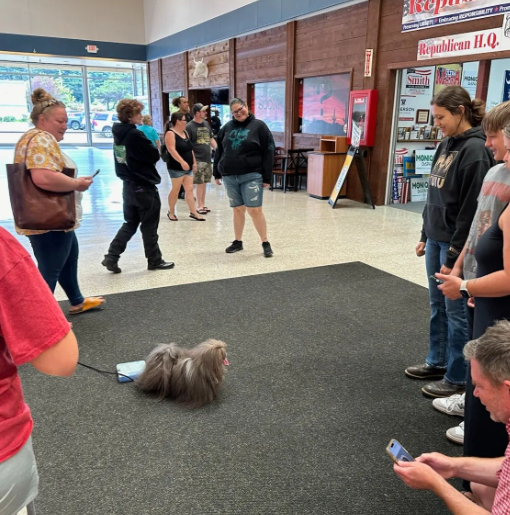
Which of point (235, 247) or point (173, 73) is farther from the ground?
point (173, 73)

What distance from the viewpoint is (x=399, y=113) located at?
7.46 m

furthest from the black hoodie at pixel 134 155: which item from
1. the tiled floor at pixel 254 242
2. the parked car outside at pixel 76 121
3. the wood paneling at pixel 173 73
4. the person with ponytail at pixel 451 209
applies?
the parked car outside at pixel 76 121

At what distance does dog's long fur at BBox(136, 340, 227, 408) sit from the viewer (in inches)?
93.9

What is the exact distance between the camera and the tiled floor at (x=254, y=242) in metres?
A: 4.36

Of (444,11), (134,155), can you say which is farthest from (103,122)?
(134,155)

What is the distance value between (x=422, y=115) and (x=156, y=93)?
10378mm

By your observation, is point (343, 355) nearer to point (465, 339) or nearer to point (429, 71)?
point (465, 339)

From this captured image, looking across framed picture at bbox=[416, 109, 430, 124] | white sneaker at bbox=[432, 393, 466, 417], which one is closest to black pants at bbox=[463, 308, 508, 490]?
white sneaker at bbox=[432, 393, 466, 417]

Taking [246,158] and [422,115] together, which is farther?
[422,115]

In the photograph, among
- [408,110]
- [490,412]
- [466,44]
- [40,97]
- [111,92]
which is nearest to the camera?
[490,412]

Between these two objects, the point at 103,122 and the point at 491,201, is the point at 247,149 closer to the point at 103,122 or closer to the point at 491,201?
the point at 491,201

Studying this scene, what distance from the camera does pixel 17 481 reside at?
95 cm

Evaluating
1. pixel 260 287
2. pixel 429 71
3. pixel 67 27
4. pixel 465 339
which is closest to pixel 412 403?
pixel 465 339

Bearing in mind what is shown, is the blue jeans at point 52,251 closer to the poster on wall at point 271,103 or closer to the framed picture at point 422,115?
the framed picture at point 422,115
